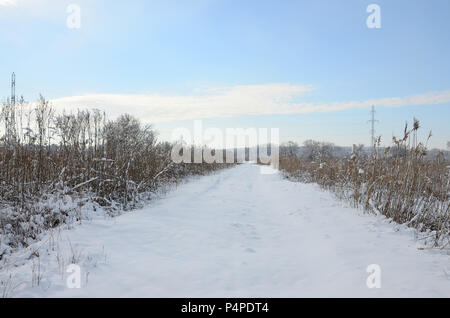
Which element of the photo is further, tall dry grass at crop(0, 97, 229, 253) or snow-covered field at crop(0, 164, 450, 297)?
tall dry grass at crop(0, 97, 229, 253)

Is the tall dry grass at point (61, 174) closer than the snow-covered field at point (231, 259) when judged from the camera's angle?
No

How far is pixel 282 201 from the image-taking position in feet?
25.1

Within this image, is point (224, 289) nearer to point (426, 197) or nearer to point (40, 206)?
point (40, 206)

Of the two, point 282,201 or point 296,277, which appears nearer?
point 296,277

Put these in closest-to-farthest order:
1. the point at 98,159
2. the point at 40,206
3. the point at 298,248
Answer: the point at 298,248 → the point at 40,206 → the point at 98,159

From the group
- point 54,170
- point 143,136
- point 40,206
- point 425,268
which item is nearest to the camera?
point 425,268

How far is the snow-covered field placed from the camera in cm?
247

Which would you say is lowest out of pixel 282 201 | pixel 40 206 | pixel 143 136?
pixel 282 201

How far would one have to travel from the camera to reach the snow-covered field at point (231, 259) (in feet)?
8.09

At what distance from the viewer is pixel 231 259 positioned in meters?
3.27

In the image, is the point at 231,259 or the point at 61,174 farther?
the point at 61,174

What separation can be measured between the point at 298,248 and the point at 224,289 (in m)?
1.65

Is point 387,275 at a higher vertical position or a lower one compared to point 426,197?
lower

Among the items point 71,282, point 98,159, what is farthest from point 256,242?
point 98,159
